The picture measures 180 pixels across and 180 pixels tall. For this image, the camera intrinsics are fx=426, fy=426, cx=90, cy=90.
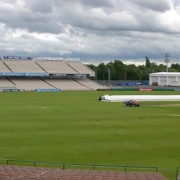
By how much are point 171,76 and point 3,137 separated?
552 ft

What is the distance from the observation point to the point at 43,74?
162m

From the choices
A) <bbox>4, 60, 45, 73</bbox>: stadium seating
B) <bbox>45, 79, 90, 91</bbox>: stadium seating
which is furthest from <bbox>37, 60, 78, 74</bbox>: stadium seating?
<bbox>45, 79, 90, 91</bbox>: stadium seating

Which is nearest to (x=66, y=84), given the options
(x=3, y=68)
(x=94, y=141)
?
(x=3, y=68)

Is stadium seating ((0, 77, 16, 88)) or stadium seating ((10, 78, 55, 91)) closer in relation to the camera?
stadium seating ((0, 77, 16, 88))

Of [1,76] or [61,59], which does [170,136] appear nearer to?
[1,76]

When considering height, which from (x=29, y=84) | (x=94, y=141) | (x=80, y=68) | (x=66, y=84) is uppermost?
(x=80, y=68)

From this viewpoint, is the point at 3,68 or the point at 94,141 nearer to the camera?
the point at 94,141

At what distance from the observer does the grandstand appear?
154550mm

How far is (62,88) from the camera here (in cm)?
15662

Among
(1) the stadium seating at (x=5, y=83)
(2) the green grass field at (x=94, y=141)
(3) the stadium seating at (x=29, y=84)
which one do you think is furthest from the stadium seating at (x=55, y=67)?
(2) the green grass field at (x=94, y=141)

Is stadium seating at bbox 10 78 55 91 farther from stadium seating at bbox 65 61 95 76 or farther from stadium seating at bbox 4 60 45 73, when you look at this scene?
stadium seating at bbox 65 61 95 76

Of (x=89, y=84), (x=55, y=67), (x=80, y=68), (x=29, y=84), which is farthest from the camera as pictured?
(x=80, y=68)

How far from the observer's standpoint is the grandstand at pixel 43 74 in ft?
507

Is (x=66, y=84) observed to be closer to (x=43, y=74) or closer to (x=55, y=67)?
(x=43, y=74)
